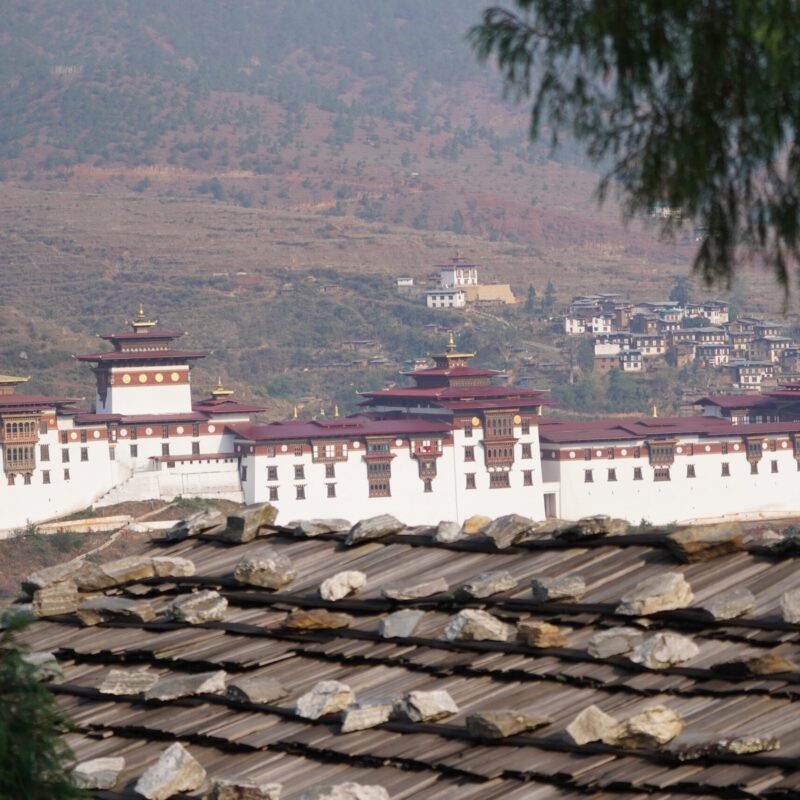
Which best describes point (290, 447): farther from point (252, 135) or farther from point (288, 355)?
point (252, 135)

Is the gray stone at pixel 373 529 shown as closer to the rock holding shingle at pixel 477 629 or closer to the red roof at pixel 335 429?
the rock holding shingle at pixel 477 629

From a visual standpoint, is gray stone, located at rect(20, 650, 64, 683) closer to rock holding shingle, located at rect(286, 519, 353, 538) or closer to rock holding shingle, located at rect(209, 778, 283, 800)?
rock holding shingle, located at rect(209, 778, 283, 800)

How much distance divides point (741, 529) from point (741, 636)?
83 cm

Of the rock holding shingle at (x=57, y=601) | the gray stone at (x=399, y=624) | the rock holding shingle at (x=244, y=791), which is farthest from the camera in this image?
the rock holding shingle at (x=57, y=601)

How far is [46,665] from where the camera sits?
5793mm

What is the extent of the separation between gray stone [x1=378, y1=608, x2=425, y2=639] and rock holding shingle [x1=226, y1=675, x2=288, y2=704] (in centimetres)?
40

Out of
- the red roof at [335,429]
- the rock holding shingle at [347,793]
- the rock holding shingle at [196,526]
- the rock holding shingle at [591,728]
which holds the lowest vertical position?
the red roof at [335,429]

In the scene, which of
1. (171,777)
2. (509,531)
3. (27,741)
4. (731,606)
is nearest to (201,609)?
(509,531)

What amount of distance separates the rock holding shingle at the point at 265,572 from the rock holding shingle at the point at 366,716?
1.46m

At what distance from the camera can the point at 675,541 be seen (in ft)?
19.6

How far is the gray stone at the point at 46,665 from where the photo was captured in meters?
5.70

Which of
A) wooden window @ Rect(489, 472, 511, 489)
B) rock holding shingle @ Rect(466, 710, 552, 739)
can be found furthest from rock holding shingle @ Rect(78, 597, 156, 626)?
wooden window @ Rect(489, 472, 511, 489)

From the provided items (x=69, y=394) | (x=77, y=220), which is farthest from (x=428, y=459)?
(x=77, y=220)

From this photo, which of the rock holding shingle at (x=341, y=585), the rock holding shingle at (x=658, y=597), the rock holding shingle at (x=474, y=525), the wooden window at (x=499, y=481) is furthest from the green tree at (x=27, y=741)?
the wooden window at (x=499, y=481)
